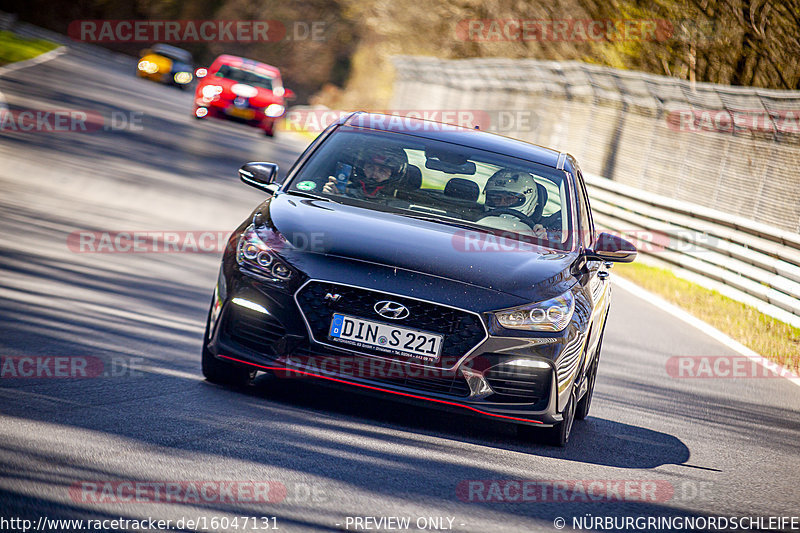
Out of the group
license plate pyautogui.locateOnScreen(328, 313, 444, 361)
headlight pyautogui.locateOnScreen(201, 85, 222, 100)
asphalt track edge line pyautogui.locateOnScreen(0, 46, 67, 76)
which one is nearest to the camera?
license plate pyautogui.locateOnScreen(328, 313, 444, 361)

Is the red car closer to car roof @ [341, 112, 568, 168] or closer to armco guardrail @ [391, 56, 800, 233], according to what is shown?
armco guardrail @ [391, 56, 800, 233]

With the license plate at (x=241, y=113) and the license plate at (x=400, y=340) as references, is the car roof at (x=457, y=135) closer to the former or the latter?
the license plate at (x=400, y=340)

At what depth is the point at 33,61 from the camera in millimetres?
40188

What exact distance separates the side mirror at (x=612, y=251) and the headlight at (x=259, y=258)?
1904mm

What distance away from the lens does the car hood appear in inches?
236

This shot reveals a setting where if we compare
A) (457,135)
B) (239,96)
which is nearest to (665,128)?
(239,96)

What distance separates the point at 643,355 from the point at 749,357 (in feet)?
4.99

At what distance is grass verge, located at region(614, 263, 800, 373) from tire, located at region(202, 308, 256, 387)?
6432mm

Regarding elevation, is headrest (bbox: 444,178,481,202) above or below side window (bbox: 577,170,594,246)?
above

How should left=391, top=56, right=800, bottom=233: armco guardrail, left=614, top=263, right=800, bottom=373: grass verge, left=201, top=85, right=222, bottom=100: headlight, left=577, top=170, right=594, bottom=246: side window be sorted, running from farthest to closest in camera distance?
left=201, top=85, right=222, bottom=100: headlight < left=391, top=56, right=800, bottom=233: armco guardrail < left=614, top=263, right=800, bottom=373: grass verge < left=577, top=170, right=594, bottom=246: side window

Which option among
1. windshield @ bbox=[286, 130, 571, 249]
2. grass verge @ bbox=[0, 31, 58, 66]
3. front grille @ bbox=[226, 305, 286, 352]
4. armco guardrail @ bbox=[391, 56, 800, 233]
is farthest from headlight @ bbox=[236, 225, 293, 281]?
grass verge @ bbox=[0, 31, 58, 66]

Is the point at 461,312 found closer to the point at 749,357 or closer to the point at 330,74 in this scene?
the point at 749,357

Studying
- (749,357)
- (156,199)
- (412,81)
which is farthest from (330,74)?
(749,357)

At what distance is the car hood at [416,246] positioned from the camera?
5988 millimetres
